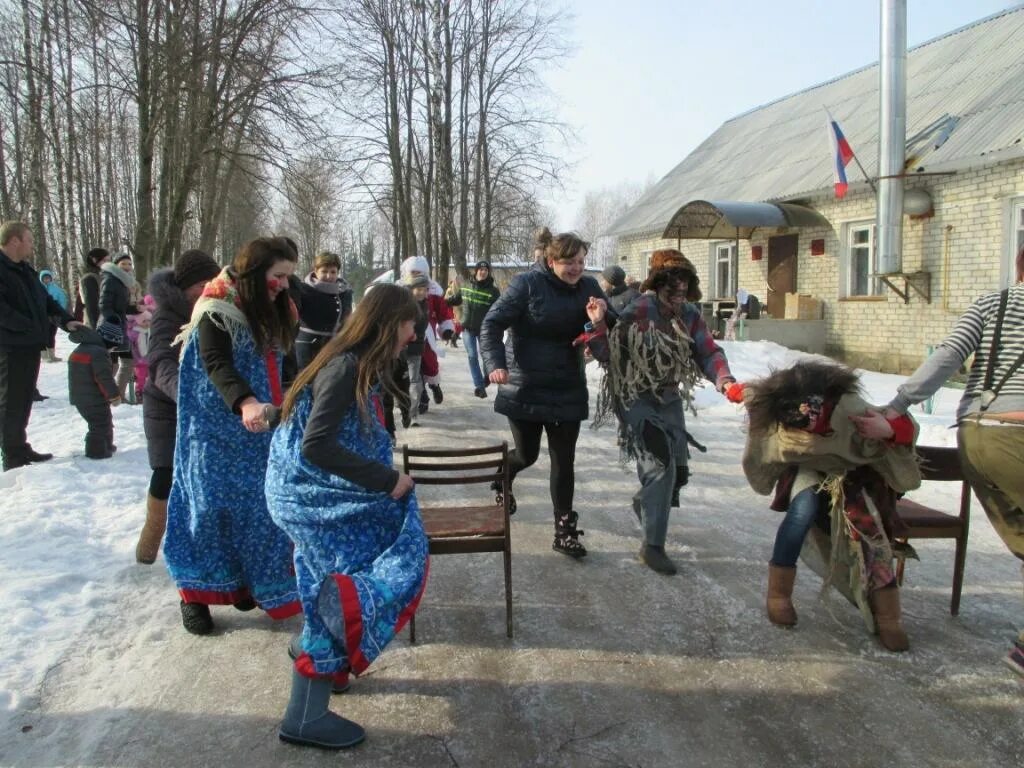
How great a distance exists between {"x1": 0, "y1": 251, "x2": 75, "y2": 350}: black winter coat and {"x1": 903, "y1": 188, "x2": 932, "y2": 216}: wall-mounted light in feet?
43.9

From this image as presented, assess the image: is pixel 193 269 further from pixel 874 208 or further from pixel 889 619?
pixel 874 208

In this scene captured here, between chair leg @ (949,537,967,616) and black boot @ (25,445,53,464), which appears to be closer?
chair leg @ (949,537,967,616)

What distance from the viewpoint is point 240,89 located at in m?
13.4

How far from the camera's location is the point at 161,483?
3873mm

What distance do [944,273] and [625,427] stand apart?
38.6 feet

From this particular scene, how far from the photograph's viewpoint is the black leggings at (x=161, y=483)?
3.84m

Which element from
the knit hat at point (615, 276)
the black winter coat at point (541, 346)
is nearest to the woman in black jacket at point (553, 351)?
the black winter coat at point (541, 346)

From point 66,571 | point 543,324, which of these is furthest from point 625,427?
point 66,571

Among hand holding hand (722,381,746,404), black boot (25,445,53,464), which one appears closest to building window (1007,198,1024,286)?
hand holding hand (722,381,746,404)

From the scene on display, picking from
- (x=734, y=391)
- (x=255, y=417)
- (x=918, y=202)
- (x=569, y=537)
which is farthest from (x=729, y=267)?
(x=255, y=417)

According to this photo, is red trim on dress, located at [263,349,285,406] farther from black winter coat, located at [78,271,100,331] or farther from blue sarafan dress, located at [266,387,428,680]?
black winter coat, located at [78,271,100,331]

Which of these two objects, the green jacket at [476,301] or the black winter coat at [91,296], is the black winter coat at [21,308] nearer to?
the black winter coat at [91,296]

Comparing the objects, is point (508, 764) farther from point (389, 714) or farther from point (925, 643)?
point (925, 643)

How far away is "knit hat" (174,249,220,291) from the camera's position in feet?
12.0
